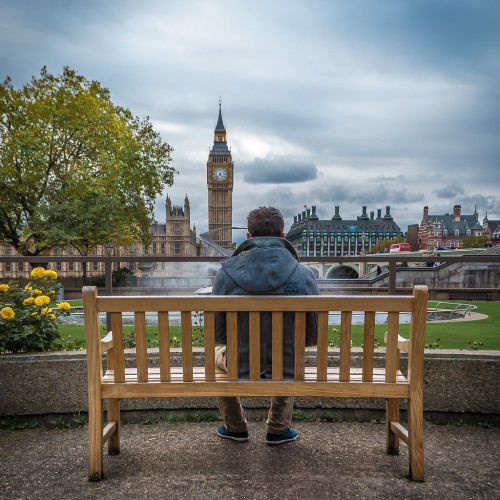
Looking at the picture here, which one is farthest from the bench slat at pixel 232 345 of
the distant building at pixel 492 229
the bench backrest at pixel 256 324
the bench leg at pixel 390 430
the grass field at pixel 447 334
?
the distant building at pixel 492 229

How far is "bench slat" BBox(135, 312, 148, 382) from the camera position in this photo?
230cm

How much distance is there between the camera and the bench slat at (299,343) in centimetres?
230

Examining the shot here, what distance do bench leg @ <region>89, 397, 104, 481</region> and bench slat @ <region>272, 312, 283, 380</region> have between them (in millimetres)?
965

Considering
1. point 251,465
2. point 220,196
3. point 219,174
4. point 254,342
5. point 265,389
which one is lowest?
point 251,465

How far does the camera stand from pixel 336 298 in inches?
88.4

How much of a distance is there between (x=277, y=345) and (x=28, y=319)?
221cm

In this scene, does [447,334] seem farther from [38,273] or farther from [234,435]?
[38,273]

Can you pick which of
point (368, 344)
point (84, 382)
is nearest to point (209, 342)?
point (368, 344)

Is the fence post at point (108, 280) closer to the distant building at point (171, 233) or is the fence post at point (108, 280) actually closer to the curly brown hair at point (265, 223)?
the curly brown hair at point (265, 223)

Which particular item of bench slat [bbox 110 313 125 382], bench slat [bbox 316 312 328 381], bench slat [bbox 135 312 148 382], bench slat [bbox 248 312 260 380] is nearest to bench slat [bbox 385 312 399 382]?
bench slat [bbox 316 312 328 381]

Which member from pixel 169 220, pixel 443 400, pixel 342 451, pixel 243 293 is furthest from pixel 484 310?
pixel 169 220

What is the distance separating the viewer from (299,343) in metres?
2.34

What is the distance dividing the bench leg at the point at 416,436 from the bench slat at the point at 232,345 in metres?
0.95

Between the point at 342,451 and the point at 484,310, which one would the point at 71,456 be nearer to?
the point at 342,451
